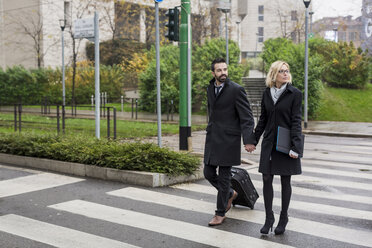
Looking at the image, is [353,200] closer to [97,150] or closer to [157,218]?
[157,218]

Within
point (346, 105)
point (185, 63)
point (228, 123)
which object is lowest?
A: point (346, 105)

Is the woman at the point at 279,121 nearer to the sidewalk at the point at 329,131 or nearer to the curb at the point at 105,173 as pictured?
the curb at the point at 105,173

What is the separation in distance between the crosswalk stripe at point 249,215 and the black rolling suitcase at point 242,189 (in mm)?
108

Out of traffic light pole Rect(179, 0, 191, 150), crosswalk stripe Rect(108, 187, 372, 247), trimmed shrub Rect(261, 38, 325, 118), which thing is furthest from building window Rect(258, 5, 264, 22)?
crosswalk stripe Rect(108, 187, 372, 247)

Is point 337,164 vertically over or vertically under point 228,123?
under

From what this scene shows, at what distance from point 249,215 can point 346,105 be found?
2122 centimetres

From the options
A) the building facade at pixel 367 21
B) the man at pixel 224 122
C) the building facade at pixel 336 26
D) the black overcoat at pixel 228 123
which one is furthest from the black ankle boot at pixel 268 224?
the building facade at pixel 367 21

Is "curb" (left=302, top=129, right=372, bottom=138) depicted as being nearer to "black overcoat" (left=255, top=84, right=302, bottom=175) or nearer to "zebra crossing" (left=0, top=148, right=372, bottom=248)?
"zebra crossing" (left=0, top=148, right=372, bottom=248)

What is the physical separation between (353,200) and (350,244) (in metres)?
2.21

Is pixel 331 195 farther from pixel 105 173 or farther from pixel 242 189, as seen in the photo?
pixel 105 173

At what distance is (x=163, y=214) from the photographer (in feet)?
21.0

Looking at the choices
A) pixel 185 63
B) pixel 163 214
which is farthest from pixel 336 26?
pixel 163 214

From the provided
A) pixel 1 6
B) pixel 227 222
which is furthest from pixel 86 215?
pixel 1 6

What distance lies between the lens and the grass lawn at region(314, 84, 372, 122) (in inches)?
963
